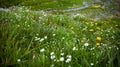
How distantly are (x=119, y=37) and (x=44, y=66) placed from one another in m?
1.55

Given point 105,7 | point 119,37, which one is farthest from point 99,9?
point 119,37

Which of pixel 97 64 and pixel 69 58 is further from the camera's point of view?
pixel 69 58

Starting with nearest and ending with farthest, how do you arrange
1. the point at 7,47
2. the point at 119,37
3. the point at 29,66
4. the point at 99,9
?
the point at 29,66
the point at 7,47
the point at 119,37
the point at 99,9

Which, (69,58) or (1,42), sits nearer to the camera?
(69,58)

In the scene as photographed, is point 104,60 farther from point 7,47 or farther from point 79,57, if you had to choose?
point 7,47

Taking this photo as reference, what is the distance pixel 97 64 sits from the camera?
3430mm

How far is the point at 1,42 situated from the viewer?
4.05 meters

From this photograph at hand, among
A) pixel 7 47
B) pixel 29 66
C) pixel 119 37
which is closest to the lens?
pixel 29 66

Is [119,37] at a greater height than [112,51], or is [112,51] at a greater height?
[112,51]

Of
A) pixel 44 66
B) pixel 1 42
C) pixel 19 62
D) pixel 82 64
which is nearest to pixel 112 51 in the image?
pixel 82 64

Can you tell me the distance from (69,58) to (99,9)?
51404 mm

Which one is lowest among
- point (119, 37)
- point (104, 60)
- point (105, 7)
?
point (105, 7)

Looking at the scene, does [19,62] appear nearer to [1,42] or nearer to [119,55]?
[1,42]

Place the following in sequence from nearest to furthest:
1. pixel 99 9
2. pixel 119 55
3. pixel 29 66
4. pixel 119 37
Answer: pixel 119 55 < pixel 29 66 < pixel 119 37 < pixel 99 9
